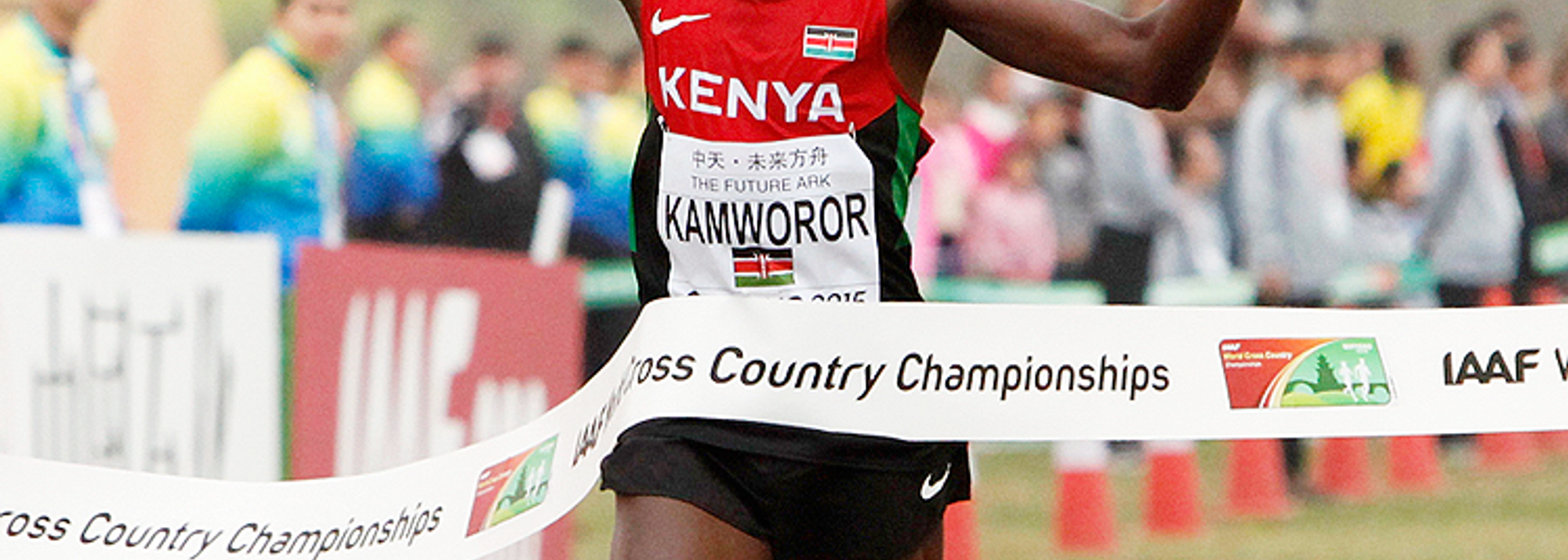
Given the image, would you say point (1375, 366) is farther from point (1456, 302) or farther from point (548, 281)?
point (1456, 302)

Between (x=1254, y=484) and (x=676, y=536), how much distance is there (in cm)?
670

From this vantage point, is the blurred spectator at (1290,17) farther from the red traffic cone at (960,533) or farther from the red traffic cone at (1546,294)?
the red traffic cone at (960,533)

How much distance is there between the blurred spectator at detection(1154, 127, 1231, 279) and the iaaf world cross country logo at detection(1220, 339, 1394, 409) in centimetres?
682

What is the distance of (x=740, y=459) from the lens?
138 inches

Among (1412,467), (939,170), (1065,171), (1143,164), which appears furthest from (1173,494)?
(1065,171)

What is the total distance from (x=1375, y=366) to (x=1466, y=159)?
8.62 m

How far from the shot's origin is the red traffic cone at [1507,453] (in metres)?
11.7

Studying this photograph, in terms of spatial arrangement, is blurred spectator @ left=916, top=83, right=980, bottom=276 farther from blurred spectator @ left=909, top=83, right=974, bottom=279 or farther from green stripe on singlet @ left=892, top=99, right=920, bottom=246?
green stripe on singlet @ left=892, top=99, right=920, bottom=246


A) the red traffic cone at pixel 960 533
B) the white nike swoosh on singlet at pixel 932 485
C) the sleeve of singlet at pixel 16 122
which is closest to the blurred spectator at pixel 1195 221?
the red traffic cone at pixel 960 533

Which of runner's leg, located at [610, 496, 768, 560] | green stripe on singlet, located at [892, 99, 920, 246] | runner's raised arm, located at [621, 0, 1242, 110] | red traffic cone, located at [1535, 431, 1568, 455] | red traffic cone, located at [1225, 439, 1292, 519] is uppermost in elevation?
runner's raised arm, located at [621, 0, 1242, 110]

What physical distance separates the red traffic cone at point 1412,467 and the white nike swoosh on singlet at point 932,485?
746 cm

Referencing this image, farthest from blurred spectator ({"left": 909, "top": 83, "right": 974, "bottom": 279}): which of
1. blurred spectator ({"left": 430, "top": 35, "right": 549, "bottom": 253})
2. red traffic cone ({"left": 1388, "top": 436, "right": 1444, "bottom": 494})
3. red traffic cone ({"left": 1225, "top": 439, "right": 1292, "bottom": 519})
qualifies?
red traffic cone ({"left": 1388, "top": 436, "right": 1444, "bottom": 494})

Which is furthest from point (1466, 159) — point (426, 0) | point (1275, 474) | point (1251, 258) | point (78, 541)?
point (78, 541)

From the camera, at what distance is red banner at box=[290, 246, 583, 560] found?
6.38 metres
